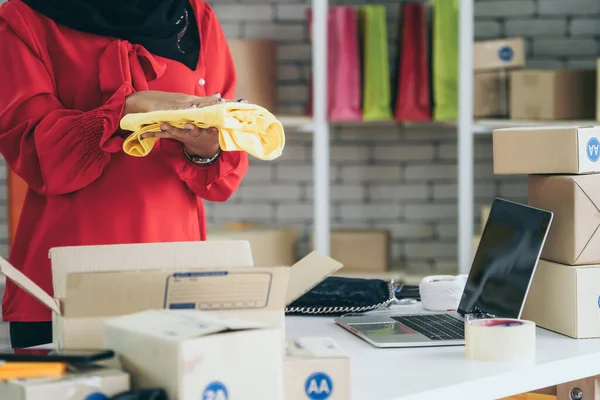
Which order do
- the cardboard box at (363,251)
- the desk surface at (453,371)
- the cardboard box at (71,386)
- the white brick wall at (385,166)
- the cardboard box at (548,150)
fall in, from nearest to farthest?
1. the cardboard box at (71,386)
2. the desk surface at (453,371)
3. the cardboard box at (548,150)
4. the cardboard box at (363,251)
5. the white brick wall at (385,166)

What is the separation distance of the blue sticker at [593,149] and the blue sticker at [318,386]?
779 mm

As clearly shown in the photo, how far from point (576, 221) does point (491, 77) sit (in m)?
1.86

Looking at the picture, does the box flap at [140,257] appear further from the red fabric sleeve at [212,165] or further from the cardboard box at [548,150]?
the cardboard box at [548,150]

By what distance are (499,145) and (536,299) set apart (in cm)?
31

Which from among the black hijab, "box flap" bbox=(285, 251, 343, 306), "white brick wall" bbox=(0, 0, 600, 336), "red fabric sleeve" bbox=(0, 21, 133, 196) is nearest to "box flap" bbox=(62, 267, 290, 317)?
"box flap" bbox=(285, 251, 343, 306)

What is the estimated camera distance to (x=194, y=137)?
5.44 feet

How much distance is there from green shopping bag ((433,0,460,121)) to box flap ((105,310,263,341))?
95.8 inches

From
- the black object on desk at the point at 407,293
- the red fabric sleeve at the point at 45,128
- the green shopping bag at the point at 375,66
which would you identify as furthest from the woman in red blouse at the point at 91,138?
the green shopping bag at the point at 375,66

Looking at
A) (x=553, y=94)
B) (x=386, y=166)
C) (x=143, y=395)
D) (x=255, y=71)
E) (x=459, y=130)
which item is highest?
(x=255, y=71)

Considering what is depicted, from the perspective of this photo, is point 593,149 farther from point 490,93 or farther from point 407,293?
point 490,93

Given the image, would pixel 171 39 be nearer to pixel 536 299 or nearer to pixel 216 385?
pixel 536 299

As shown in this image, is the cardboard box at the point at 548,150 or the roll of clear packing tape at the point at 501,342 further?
→ the cardboard box at the point at 548,150

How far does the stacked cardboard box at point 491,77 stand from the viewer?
333cm

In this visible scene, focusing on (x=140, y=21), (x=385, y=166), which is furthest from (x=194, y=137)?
(x=385, y=166)
